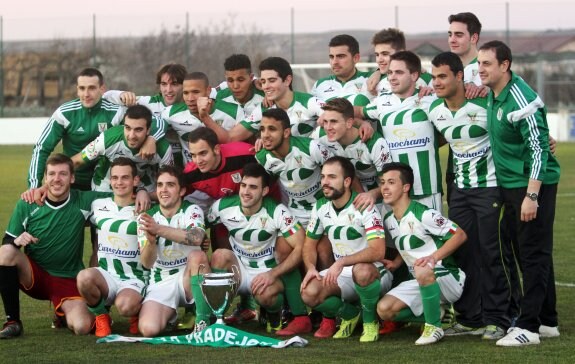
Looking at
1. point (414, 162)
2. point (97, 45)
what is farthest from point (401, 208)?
point (97, 45)

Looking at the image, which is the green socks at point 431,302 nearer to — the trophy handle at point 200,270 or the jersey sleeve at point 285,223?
the jersey sleeve at point 285,223

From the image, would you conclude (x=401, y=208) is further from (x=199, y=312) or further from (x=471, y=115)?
(x=199, y=312)

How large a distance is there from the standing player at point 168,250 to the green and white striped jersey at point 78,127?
89cm

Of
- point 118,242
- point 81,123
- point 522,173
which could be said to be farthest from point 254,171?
point 522,173

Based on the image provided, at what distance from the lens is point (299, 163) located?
7.88m

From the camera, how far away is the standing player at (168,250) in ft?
24.8

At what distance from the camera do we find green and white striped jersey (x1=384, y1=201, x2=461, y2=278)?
24.2 ft

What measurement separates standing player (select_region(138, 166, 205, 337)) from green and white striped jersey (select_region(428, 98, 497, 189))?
1.82 m

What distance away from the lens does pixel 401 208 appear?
7512 mm

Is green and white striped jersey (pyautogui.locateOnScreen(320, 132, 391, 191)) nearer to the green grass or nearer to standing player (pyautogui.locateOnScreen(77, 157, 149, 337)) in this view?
the green grass

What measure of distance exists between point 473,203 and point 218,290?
1.84m

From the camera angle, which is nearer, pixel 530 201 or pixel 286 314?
pixel 530 201

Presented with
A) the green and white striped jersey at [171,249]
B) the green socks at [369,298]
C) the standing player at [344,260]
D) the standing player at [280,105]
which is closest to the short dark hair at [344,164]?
the standing player at [344,260]

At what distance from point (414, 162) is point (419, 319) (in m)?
1.11
